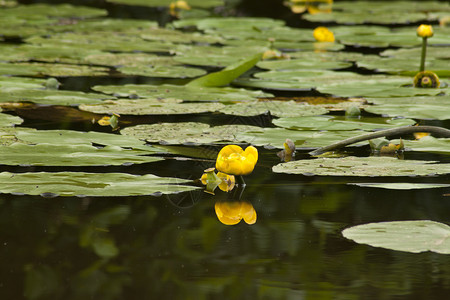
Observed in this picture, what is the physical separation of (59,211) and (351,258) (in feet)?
2.09

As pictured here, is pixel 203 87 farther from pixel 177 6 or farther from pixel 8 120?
pixel 177 6

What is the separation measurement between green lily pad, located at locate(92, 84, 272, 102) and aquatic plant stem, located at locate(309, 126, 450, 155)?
39.8 inches

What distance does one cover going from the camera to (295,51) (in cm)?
484

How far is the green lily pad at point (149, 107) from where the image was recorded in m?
2.93

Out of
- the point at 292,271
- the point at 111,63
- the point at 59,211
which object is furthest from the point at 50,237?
the point at 111,63

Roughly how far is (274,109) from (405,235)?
1.47 m

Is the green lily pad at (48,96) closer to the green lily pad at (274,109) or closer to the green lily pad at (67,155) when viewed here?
the green lily pad at (274,109)

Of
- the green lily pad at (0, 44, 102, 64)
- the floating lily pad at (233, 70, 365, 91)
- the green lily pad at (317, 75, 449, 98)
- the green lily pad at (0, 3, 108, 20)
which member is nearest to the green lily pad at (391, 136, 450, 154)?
the green lily pad at (317, 75, 449, 98)

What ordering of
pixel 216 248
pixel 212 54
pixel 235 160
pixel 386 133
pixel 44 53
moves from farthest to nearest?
1. pixel 212 54
2. pixel 44 53
3. pixel 386 133
4. pixel 235 160
5. pixel 216 248

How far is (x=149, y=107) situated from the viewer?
301 centimetres

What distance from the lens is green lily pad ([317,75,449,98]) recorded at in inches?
131

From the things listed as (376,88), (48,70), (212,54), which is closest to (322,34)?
(212,54)

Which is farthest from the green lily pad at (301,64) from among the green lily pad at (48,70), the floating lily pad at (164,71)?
the green lily pad at (48,70)

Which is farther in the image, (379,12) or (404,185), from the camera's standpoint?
(379,12)
